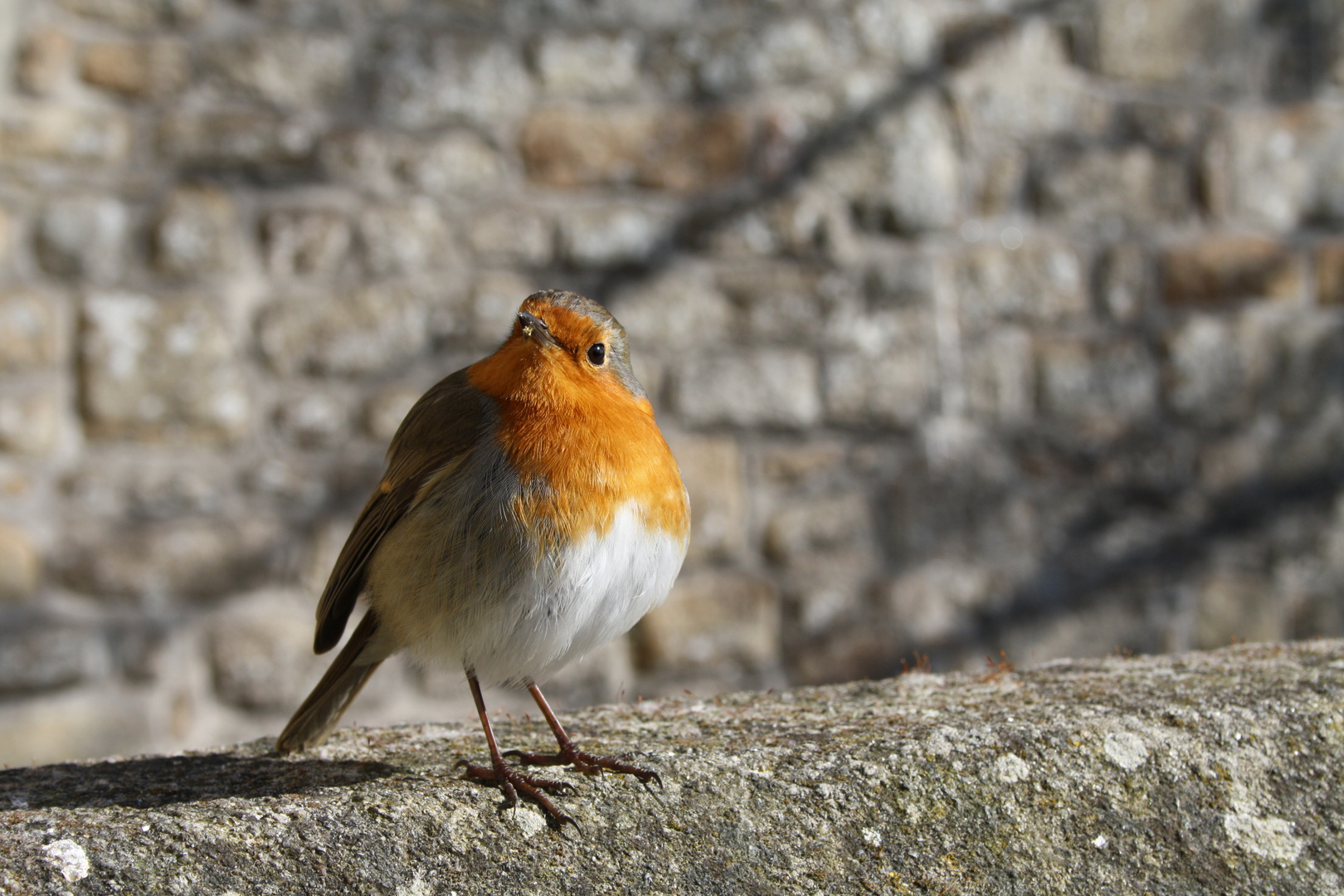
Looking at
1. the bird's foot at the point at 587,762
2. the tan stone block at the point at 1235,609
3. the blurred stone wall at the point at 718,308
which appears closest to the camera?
the bird's foot at the point at 587,762

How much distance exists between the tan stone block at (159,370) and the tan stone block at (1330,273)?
4000 millimetres

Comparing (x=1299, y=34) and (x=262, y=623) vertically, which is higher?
(x=1299, y=34)

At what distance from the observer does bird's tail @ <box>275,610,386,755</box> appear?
1.79 m

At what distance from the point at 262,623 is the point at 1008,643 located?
2605 millimetres

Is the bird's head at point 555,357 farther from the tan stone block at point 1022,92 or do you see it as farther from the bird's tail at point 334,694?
the tan stone block at point 1022,92

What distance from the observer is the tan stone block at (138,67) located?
3.53 meters

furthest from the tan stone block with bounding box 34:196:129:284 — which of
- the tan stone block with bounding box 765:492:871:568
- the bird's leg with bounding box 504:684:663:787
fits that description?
the bird's leg with bounding box 504:684:663:787

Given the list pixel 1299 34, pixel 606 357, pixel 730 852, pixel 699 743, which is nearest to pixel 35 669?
pixel 606 357

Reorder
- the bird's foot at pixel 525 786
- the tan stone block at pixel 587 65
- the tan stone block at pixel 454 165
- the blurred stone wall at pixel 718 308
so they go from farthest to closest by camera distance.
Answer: the tan stone block at pixel 587 65, the tan stone block at pixel 454 165, the blurred stone wall at pixel 718 308, the bird's foot at pixel 525 786

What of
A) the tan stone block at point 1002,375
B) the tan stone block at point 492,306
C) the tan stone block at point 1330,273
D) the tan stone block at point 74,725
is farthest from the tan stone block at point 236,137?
the tan stone block at point 1330,273

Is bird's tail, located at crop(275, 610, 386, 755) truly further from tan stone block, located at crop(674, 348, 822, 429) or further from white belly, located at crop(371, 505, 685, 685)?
tan stone block, located at crop(674, 348, 822, 429)

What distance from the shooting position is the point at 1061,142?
4152mm

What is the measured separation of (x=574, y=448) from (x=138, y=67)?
2613mm

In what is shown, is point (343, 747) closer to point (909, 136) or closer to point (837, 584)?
point (837, 584)
